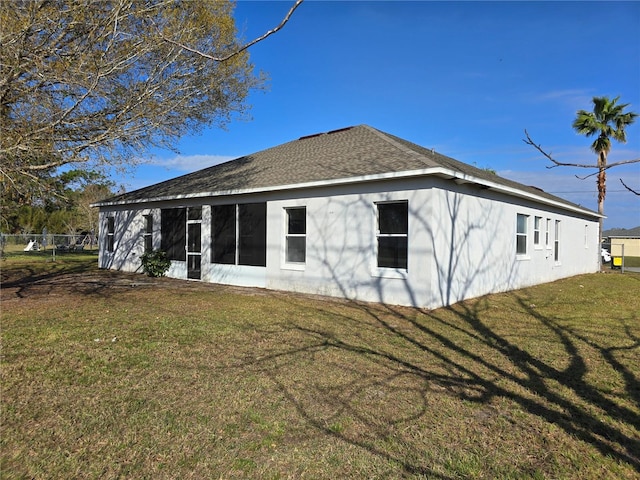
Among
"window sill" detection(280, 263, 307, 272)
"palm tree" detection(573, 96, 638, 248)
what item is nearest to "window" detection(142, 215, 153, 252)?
"window sill" detection(280, 263, 307, 272)

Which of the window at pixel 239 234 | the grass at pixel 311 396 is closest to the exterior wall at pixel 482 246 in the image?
the grass at pixel 311 396

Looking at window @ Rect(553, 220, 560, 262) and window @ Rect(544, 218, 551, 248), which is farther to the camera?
window @ Rect(553, 220, 560, 262)

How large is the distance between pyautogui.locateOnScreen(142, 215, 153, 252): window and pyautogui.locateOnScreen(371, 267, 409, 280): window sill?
10124 millimetres

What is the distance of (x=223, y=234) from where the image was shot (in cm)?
1333

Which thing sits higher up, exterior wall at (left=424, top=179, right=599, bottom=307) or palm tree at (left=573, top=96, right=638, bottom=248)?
palm tree at (left=573, top=96, right=638, bottom=248)

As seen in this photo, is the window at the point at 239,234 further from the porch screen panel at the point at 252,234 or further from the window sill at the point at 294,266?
the window sill at the point at 294,266

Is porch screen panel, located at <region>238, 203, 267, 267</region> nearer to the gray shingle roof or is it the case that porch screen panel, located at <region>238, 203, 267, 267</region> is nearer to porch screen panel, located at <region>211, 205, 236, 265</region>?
porch screen panel, located at <region>211, 205, 236, 265</region>

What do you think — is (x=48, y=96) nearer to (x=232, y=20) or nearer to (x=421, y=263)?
(x=232, y=20)

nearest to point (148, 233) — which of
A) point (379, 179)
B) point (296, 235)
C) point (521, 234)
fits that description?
point (296, 235)

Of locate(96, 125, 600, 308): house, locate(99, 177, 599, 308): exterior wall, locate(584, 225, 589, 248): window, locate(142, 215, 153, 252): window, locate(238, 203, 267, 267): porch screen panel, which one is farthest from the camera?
locate(584, 225, 589, 248): window

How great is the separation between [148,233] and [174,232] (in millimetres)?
2028

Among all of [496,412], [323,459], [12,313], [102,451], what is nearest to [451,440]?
[496,412]

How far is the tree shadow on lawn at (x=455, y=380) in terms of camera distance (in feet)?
11.5

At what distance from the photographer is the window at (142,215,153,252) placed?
16172mm
